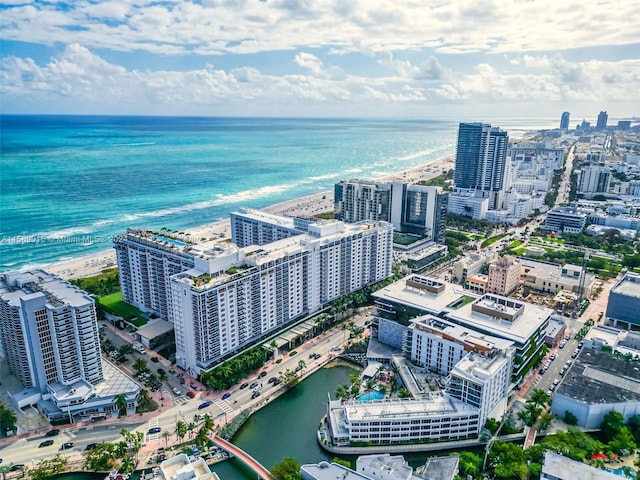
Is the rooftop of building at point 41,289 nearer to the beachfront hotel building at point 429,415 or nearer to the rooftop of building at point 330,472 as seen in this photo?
the rooftop of building at point 330,472

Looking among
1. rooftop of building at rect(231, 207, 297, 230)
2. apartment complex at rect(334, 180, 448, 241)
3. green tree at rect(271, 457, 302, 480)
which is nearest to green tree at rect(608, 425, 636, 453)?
green tree at rect(271, 457, 302, 480)

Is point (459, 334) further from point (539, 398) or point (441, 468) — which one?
point (441, 468)

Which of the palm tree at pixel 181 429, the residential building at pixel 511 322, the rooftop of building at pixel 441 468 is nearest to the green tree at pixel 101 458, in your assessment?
the palm tree at pixel 181 429

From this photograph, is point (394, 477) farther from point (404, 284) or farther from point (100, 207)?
point (100, 207)

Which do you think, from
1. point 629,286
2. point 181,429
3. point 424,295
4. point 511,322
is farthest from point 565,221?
point 181,429

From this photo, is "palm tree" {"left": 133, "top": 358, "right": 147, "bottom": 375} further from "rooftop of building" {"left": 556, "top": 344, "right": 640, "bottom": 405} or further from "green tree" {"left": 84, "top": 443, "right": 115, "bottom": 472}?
"rooftop of building" {"left": 556, "top": 344, "right": 640, "bottom": 405}

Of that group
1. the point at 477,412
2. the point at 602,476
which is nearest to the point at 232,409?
the point at 477,412
